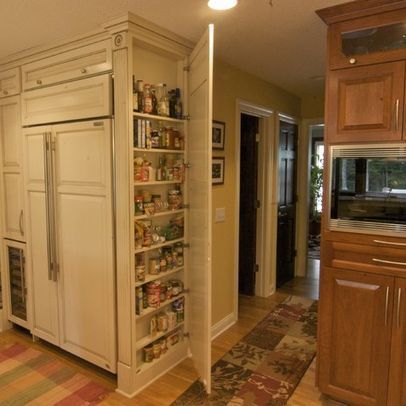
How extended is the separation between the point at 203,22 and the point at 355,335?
2063mm

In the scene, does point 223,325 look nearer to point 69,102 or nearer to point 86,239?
point 86,239

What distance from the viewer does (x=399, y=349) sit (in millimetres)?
1882

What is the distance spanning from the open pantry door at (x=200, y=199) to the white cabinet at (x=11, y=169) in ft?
4.81

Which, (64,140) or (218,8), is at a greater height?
(218,8)

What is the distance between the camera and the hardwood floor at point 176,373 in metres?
2.22

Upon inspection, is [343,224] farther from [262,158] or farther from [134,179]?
[262,158]

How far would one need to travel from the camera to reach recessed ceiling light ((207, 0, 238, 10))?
5.88ft

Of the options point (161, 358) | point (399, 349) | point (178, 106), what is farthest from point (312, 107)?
point (161, 358)

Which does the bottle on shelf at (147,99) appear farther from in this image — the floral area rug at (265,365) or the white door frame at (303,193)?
the white door frame at (303,193)

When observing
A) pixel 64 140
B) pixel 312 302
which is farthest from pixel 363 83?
pixel 312 302

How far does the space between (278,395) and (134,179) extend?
5.55ft

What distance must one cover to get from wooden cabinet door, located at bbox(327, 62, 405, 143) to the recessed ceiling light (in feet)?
2.19

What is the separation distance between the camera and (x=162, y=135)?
2383mm

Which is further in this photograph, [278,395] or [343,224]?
[278,395]
